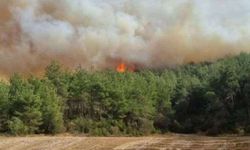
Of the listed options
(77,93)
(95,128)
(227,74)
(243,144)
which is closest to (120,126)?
(95,128)

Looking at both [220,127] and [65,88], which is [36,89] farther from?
[220,127]

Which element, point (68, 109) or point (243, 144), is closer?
point (243, 144)

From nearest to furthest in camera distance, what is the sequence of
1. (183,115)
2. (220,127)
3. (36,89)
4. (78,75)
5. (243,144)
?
(243,144)
(220,127)
(36,89)
(183,115)
(78,75)

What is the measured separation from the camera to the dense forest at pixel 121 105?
10031 cm

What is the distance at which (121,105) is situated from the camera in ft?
366

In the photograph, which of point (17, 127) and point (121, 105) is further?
point (121, 105)

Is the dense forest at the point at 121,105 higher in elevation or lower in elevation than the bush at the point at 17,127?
higher

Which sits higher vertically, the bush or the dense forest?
the dense forest

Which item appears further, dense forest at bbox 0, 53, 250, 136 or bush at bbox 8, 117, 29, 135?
dense forest at bbox 0, 53, 250, 136

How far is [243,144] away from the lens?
38.8 m

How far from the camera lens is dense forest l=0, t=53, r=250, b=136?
3949 inches

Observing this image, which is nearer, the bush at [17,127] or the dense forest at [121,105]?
the bush at [17,127]

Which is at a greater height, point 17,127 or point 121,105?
point 121,105

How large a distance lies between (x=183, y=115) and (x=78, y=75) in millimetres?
26256
